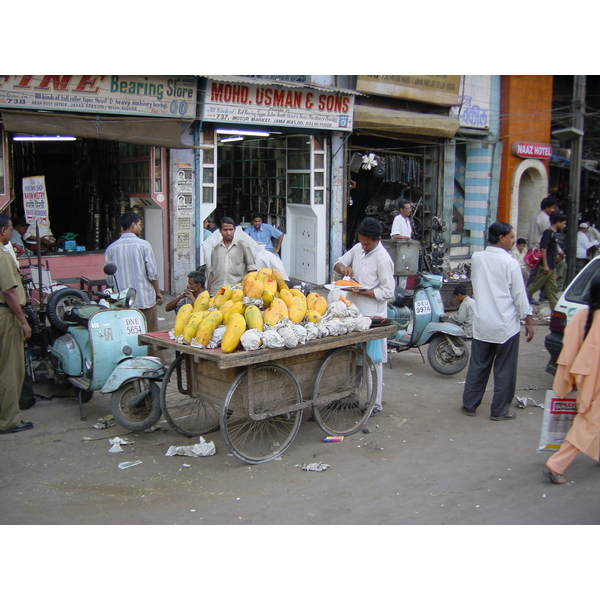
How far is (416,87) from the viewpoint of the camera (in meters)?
13.7

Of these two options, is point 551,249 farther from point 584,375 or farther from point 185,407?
point 185,407

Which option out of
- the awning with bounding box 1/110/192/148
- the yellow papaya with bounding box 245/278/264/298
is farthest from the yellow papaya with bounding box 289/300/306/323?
the awning with bounding box 1/110/192/148

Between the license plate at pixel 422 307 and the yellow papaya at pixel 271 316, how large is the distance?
3.10 metres

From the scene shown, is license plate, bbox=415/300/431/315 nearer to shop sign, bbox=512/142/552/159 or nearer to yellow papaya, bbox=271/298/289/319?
yellow papaya, bbox=271/298/289/319

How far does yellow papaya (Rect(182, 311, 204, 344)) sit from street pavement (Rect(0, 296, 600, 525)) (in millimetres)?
1005

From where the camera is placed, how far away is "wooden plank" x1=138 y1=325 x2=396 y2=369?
452cm

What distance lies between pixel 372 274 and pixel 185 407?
220 cm

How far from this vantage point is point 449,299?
421 inches

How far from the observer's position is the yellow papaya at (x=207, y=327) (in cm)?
479

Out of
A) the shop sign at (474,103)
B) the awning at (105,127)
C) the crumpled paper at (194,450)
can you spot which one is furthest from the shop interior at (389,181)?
the crumpled paper at (194,450)

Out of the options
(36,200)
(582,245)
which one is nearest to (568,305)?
(36,200)

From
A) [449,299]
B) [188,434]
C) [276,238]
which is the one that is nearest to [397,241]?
[449,299]

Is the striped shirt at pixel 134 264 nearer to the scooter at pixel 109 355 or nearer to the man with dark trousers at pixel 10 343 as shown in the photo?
the scooter at pixel 109 355

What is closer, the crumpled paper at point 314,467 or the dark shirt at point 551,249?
the crumpled paper at point 314,467
